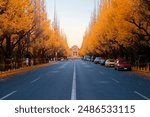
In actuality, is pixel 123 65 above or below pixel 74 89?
above

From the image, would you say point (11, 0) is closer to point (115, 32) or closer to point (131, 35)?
point (131, 35)

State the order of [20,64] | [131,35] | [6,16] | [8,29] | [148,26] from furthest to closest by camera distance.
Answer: [20,64]
[131,35]
[148,26]
[8,29]
[6,16]

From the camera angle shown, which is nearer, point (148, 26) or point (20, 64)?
point (148, 26)

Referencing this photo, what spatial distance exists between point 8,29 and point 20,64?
48.3ft

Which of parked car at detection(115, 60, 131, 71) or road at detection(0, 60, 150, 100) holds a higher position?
parked car at detection(115, 60, 131, 71)

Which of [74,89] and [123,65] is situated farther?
[123,65]

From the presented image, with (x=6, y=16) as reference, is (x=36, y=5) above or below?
above

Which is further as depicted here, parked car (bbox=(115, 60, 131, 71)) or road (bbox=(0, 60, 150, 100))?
parked car (bbox=(115, 60, 131, 71))

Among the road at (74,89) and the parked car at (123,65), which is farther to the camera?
the parked car at (123,65)

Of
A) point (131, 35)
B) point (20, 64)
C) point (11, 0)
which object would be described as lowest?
point (20, 64)

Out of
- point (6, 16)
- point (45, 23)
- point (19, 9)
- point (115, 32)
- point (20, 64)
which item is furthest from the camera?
point (45, 23)

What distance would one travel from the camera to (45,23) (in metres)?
66.1

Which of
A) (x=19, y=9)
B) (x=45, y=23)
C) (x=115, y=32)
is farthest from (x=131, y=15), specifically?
(x=45, y=23)

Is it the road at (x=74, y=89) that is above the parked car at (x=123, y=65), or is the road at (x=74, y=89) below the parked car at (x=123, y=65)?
below
